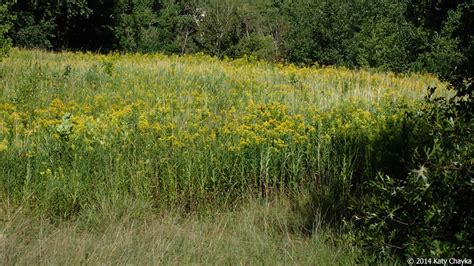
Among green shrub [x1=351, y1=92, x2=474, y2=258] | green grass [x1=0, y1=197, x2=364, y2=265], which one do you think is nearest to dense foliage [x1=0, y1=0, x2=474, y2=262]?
green shrub [x1=351, y1=92, x2=474, y2=258]

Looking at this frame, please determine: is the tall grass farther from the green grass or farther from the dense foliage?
the green grass

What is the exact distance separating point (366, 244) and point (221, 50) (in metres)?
43.1

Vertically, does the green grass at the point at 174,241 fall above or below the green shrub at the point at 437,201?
below

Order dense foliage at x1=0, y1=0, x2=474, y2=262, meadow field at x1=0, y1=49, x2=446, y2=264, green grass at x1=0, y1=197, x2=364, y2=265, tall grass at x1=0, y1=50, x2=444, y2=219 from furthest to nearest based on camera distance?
tall grass at x1=0, y1=50, x2=444, y2=219 → meadow field at x1=0, y1=49, x2=446, y2=264 → green grass at x1=0, y1=197, x2=364, y2=265 → dense foliage at x1=0, y1=0, x2=474, y2=262

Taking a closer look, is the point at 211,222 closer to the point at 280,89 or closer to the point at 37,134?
the point at 37,134

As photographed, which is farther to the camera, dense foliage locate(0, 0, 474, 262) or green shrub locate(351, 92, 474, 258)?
dense foliage locate(0, 0, 474, 262)

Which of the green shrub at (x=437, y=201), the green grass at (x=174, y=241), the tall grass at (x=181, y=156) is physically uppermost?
the green shrub at (x=437, y=201)

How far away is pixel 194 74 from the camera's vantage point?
35.5 feet

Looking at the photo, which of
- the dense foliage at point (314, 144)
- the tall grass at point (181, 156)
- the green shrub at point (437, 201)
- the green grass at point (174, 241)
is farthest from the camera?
the tall grass at point (181, 156)

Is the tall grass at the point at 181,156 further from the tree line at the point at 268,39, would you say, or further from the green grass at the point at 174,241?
the tree line at the point at 268,39

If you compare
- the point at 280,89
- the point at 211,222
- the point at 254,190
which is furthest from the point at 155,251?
the point at 280,89

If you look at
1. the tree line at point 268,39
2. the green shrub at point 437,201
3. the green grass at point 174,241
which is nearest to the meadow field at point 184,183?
the green grass at point 174,241

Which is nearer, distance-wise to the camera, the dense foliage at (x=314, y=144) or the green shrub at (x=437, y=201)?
the green shrub at (x=437, y=201)

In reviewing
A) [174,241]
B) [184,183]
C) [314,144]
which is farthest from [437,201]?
[314,144]
